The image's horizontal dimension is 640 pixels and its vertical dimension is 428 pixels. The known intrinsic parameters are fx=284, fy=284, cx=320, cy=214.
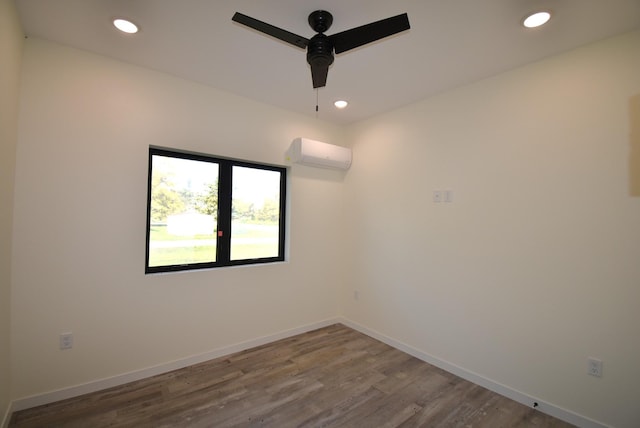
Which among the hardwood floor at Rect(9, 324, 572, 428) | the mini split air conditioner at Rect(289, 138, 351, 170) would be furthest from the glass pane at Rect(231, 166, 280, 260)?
the hardwood floor at Rect(9, 324, 572, 428)

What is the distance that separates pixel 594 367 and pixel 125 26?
400 centimetres

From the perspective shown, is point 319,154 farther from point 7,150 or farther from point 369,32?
point 7,150

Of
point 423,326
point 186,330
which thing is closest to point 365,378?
point 423,326

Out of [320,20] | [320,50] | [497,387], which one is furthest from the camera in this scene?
[497,387]

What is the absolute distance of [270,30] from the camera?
153 cm

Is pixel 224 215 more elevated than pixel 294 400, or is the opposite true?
pixel 224 215

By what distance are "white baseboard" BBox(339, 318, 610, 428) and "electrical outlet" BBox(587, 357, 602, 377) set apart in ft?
1.05

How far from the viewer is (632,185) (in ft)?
6.13

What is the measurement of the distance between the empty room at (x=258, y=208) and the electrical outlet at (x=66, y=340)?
7 cm

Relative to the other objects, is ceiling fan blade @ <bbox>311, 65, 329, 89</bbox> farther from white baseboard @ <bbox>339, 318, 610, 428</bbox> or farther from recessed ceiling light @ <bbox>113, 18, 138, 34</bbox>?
white baseboard @ <bbox>339, 318, 610, 428</bbox>

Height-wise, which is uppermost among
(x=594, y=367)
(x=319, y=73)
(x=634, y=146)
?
(x=319, y=73)

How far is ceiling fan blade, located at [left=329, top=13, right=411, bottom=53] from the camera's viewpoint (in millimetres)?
1429

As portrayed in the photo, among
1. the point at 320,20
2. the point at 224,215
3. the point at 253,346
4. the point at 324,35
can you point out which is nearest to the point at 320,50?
the point at 324,35

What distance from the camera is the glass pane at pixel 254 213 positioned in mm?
3148
